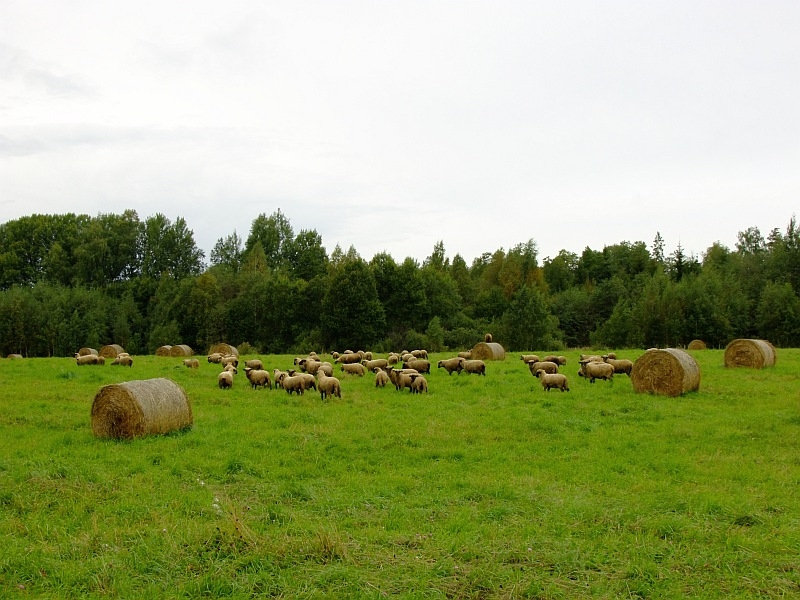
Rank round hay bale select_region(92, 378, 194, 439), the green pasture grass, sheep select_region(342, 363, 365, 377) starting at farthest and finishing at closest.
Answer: sheep select_region(342, 363, 365, 377), round hay bale select_region(92, 378, 194, 439), the green pasture grass

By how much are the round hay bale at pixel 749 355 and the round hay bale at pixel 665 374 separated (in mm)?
8941

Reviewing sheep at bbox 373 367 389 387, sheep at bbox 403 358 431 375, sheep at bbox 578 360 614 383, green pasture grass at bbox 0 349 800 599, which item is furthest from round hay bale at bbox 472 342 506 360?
green pasture grass at bbox 0 349 800 599

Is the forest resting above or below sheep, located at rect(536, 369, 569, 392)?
above

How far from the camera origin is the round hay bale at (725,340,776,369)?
93.1ft

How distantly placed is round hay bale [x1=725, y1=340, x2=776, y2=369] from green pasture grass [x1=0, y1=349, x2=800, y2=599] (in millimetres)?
11932

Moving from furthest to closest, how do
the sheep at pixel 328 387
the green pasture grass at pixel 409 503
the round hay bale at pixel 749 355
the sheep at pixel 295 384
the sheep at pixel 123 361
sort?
the sheep at pixel 123 361, the round hay bale at pixel 749 355, the sheep at pixel 295 384, the sheep at pixel 328 387, the green pasture grass at pixel 409 503

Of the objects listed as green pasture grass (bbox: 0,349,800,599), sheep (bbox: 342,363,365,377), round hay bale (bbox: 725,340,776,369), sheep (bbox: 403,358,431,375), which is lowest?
green pasture grass (bbox: 0,349,800,599)

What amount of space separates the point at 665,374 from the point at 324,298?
52.8m

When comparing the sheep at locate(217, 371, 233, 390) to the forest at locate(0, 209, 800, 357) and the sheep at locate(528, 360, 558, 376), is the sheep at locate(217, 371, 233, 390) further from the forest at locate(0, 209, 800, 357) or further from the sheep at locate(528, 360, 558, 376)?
the forest at locate(0, 209, 800, 357)

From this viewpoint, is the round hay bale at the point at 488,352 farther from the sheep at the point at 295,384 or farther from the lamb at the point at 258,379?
the sheep at the point at 295,384

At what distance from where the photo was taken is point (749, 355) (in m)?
28.6

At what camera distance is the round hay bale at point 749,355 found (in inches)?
1117

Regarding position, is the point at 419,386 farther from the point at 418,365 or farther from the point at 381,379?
the point at 418,365

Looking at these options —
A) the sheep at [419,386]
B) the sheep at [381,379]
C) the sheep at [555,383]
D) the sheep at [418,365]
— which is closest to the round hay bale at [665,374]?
the sheep at [555,383]
